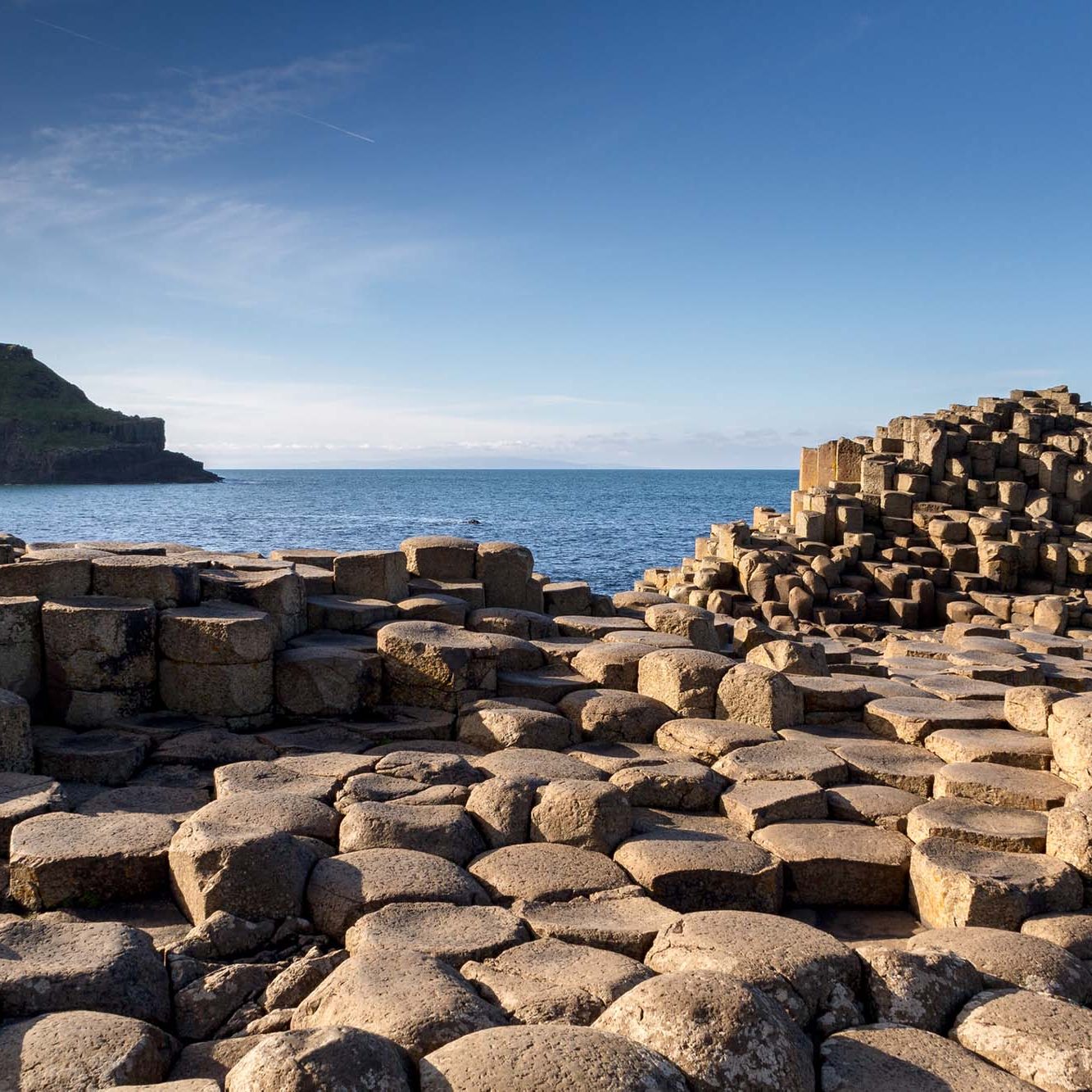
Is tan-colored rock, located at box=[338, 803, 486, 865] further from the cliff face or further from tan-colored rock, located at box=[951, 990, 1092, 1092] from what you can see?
the cliff face

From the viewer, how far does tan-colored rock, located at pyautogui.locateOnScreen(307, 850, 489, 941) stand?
5.39m

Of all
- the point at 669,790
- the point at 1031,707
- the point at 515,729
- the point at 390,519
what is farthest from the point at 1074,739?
the point at 390,519

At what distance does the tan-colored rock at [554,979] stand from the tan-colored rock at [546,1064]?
24.7 inches

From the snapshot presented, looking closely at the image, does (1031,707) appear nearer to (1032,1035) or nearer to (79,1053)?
(1032,1035)

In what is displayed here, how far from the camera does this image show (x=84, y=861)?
5.57m

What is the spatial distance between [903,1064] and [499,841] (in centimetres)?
303

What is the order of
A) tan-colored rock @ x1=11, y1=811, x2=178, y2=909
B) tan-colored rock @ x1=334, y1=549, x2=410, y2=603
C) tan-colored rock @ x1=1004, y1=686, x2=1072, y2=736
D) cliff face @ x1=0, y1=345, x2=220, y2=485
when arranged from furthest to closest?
cliff face @ x1=0, y1=345, x2=220, y2=485 → tan-colored rock @ x1=334, y1=549, x2=410, y2=603 → tan-colored rock @ x1=1004, y1=686, x2=1072, y2=736 → tan-colored rock @ x1=11, y1=811, x2=178, y2=909

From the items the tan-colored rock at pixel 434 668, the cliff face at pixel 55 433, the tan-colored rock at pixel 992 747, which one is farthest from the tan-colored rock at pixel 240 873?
the cliff face at pixel 55 433

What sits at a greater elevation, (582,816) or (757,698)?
(757,698)

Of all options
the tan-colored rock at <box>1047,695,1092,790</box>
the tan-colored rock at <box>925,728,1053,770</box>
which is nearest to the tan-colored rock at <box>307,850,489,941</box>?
the tan-colored rock at <box>925,728,1053,770</box>

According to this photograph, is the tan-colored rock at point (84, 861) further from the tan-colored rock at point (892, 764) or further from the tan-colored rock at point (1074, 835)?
the tan-colored rock at point (1074, 835)

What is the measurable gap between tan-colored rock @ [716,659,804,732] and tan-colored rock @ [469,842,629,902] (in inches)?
117

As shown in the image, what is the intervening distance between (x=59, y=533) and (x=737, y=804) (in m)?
55.8

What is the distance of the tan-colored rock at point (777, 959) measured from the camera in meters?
4.46
